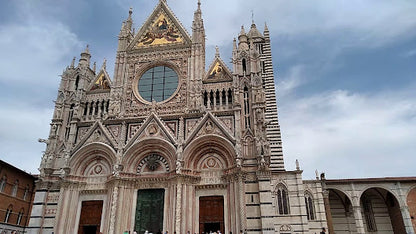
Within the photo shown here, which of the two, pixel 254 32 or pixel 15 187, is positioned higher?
pixel 254 32

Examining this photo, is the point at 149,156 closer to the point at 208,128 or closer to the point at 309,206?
the point at 208,128

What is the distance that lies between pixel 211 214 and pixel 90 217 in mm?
8421

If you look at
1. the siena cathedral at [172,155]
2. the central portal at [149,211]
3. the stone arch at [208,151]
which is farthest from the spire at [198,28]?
the central portal at [149,211]

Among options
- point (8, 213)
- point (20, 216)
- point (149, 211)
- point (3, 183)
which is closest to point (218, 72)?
point (149, 211)

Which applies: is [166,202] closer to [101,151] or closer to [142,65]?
[101,151]

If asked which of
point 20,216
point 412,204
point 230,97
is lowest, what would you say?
point 20,216

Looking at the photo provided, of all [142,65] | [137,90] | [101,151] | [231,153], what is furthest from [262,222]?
[142,65]

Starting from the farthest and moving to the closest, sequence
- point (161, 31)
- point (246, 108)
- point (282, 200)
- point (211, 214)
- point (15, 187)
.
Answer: point (161, 31)
point (282, 200)
point (15, 187)
point (246, 108)
point (211, 214)

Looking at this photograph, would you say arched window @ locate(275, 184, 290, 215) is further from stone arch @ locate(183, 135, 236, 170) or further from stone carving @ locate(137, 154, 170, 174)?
stone carving @ locate(137, 154, 170, 174)

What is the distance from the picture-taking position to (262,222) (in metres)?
17.6

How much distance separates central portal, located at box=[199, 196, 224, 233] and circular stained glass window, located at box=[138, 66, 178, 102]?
8644mm

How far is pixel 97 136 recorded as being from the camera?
874 inches

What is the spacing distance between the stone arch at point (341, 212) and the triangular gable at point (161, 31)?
19465mm

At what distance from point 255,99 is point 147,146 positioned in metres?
8.39
